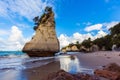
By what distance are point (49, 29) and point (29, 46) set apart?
288 inches

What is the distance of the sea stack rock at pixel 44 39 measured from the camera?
136 ft

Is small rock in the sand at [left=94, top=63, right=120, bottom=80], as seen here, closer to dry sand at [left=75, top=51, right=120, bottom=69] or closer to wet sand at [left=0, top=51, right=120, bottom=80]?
wet sand at [left=0, top=51, right=120, bottom=80]

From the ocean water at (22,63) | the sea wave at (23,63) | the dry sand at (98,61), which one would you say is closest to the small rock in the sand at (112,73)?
the dry sand at (98,61)

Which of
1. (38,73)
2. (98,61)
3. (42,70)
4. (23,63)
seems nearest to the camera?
(38,73)

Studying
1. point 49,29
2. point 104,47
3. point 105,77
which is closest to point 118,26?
point 104,47

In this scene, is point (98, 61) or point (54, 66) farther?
point (98, 61)

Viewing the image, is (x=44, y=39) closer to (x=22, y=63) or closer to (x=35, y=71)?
(x=22, y=63)

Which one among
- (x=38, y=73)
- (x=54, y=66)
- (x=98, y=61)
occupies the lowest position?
(x=38, y=73)

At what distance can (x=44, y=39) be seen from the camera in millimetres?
44750

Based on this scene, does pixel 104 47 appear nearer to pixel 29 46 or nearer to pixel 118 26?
pixel 118 26

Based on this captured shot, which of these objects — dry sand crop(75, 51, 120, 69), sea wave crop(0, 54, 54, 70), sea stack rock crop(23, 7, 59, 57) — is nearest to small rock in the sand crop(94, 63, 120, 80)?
dry sand crop(75, 51, 120, 69)

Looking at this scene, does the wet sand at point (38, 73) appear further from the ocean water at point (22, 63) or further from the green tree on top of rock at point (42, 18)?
the green tree on top of rock at point (42, 18)

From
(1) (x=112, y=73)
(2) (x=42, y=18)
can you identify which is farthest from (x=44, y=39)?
(1) (x=112, y=73)

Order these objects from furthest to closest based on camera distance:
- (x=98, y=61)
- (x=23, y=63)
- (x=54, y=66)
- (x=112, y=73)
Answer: (x=23, y=63), (x=98, y=61), (x=54, y=66), (x=112, y=73)
